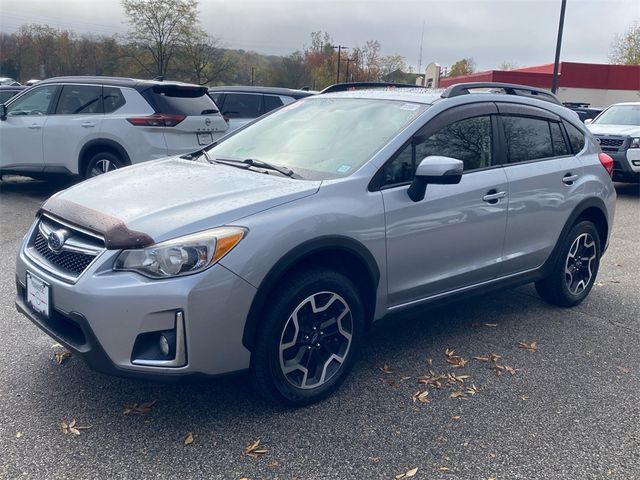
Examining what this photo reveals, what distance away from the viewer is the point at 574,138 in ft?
16.8

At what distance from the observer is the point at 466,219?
4.05 metres

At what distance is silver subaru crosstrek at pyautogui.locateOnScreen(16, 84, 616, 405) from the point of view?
2881 mm

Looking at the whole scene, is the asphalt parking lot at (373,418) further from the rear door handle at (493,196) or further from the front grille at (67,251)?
the rear door handle at (493,196)

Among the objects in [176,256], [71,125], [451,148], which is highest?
[451,148]

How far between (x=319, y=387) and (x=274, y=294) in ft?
2.16

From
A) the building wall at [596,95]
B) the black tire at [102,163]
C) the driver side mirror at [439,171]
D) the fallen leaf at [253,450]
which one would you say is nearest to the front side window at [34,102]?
the black tire at [102,163]

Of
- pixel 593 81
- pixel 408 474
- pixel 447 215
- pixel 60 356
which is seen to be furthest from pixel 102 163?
pixel 593 81

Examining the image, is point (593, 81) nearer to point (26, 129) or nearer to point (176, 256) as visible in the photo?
point (26, 129)

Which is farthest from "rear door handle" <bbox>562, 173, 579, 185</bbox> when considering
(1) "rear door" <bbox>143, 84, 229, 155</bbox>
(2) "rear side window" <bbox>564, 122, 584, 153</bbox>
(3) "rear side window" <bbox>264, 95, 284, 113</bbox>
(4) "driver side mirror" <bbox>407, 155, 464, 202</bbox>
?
(3) "rear side window" <bbox>264, 95, 284, 113</bbox>

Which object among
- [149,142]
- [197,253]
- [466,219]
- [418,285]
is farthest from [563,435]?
[149,142]

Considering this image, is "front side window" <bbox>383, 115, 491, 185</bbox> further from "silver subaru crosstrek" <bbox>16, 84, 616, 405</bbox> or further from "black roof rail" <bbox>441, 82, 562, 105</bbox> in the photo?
"black roof rail" <bbox>441, 82, 562, 105</bbox>

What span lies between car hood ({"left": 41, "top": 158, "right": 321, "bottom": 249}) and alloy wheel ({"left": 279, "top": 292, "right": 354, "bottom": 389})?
599 mm

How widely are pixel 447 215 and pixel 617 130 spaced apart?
10.1m

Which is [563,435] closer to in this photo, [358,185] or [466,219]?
[466,219]
